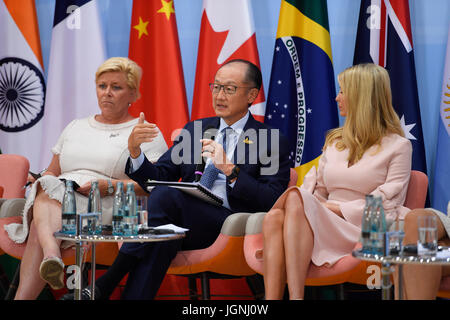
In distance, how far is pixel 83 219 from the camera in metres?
2.84

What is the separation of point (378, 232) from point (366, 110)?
1.29 metres

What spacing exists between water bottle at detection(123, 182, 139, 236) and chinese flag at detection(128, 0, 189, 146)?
5.67 ft

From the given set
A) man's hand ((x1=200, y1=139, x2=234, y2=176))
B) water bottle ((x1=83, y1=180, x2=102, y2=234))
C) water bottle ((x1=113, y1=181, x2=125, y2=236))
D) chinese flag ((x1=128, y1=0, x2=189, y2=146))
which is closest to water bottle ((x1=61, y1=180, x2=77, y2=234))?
water bottle ((x1=83, y1=180, x2=102, y2=234))

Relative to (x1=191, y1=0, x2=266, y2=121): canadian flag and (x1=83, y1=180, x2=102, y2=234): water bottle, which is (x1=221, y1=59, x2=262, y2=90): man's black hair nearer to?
(x1=191, y1=0, x2=266, y2=121): canadian flag

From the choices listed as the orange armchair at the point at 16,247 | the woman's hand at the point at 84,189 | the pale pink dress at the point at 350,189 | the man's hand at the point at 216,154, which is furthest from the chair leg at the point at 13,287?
the pale pink dress at the point at 350,189

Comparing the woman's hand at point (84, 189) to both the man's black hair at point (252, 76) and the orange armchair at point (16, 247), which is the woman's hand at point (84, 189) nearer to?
the orange armchair at point (16, 247)

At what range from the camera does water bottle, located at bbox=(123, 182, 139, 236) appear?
9.31 feet

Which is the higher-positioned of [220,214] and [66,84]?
[66,84]

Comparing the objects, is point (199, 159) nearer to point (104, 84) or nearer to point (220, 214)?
point (220, 214)

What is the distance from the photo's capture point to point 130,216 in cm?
285

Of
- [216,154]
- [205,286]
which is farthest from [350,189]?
[205,286]

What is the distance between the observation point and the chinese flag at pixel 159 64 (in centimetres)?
465

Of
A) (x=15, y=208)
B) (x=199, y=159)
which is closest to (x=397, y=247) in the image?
(x=199, y=159)

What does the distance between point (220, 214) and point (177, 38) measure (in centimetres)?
171
